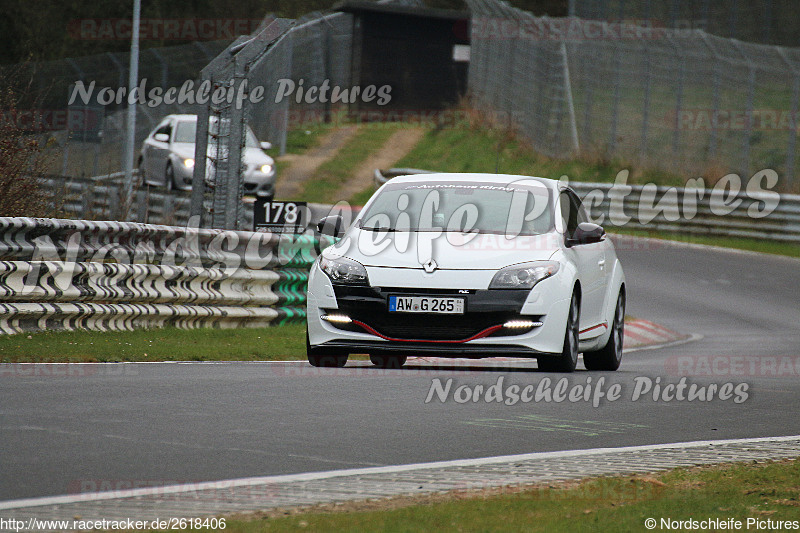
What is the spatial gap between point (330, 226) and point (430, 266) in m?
1.31

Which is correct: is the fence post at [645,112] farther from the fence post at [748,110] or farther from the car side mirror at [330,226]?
the car side mirror at [330,226]

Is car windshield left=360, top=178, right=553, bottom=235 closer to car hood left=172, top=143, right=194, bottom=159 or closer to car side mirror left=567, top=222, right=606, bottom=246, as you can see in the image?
car side mirror left=567, top=222, right=606, bottom=246

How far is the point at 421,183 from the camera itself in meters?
11.9

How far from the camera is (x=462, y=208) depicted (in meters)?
11.4

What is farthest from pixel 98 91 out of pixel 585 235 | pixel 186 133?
pixel 585 235

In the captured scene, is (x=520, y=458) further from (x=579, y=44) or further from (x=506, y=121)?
(x=506, y=121)

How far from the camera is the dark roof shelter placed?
52219 mm

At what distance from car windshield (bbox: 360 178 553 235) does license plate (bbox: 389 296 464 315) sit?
2.98 ft

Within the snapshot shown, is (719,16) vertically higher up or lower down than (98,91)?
higher up

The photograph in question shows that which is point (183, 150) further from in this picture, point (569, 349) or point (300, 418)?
point (300, 418)

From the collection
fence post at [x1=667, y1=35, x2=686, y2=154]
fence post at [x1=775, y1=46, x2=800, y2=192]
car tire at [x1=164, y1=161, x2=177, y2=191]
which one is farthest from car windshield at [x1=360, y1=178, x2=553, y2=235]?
fence post at [x1=667, y1=35, x2=686, y2=154]

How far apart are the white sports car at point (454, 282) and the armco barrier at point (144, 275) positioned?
9.73 feet

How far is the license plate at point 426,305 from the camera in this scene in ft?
34.1

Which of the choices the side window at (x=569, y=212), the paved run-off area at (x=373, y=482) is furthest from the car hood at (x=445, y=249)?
the paved run-off area at (x=373, y=482)
